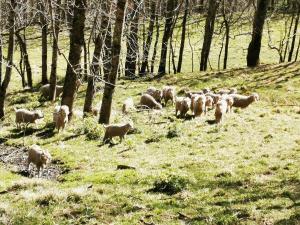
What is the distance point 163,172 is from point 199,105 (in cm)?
822

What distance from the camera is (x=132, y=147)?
18.2m

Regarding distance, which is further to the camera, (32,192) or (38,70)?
(38,70)

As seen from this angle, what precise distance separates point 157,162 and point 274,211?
533 cm

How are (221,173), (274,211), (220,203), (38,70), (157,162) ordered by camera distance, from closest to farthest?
(274,211) → (220,203) → (221,173) → (157,162) → (38,70)

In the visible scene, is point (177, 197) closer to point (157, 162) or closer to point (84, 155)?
point (157, 162)

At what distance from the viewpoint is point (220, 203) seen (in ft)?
40.6

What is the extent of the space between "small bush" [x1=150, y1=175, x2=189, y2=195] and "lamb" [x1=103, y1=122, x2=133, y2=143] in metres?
5.39

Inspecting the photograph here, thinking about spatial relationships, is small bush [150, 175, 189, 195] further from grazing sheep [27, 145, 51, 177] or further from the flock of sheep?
the flock of sheep

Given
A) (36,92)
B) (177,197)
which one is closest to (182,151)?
(177,197)

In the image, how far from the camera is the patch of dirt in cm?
1588

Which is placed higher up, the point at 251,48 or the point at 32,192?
the point at 251,48

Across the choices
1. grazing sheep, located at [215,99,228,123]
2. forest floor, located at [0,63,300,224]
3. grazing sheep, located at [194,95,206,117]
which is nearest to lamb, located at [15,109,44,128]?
forest floor, located at [0,63,300,224]

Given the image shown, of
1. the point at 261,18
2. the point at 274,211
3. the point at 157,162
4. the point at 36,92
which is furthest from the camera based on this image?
the point at 261,18

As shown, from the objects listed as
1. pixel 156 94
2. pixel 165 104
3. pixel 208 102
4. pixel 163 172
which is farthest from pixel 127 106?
pixel 163 172
